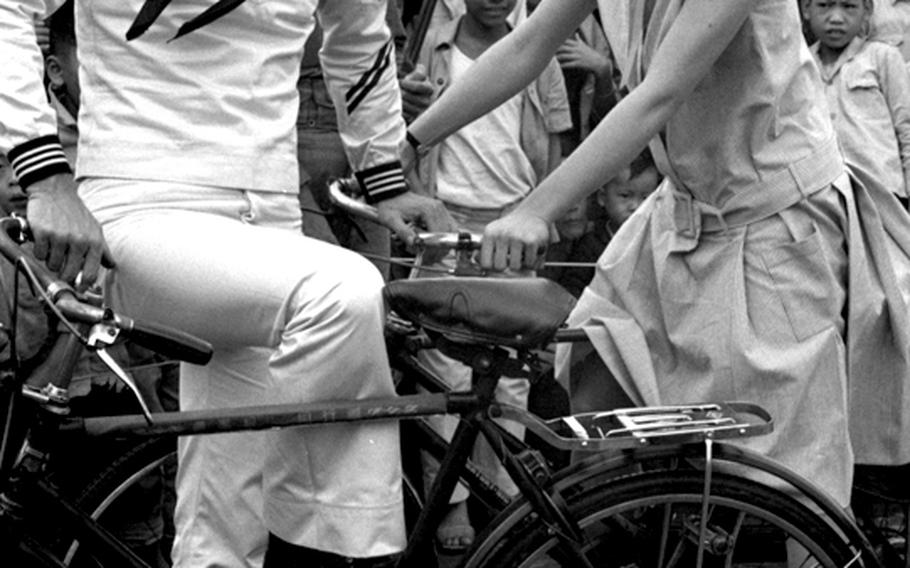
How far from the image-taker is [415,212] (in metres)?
4.15

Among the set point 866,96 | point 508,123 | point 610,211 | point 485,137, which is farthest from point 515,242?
point 866,96

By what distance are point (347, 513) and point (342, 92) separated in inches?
52.4

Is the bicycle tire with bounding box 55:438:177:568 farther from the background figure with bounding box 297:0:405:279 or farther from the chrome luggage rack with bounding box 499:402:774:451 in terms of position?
the background figure with bounding box 297:0:405:279

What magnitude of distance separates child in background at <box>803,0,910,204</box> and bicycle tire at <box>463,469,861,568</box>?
345 cm

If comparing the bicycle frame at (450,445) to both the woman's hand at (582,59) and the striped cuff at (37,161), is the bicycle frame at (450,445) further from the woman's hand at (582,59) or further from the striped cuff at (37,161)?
the woman's hand at (582,59)

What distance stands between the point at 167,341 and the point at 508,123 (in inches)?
128

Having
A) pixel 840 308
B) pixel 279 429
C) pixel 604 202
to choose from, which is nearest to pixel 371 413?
pixel 279 429

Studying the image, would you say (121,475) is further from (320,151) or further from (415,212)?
(320,151)

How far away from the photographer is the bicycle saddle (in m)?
3.34

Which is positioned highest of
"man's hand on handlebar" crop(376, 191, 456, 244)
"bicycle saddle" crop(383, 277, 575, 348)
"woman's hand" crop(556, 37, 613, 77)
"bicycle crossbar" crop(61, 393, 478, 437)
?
"bicycle saddle" crop(383, 277, 575, 348)

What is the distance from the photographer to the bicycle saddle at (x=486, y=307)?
3.34m

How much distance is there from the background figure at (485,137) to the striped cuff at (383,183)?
5.44 feet

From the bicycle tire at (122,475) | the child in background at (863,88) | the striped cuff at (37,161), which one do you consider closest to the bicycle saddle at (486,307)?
the striped cuff at (37,161)

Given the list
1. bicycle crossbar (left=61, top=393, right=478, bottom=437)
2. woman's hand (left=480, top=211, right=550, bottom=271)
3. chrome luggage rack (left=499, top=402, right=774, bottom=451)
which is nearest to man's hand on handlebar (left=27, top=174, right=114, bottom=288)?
bicycle crossbar (left=61, top=393, right=478, bottom=437)
